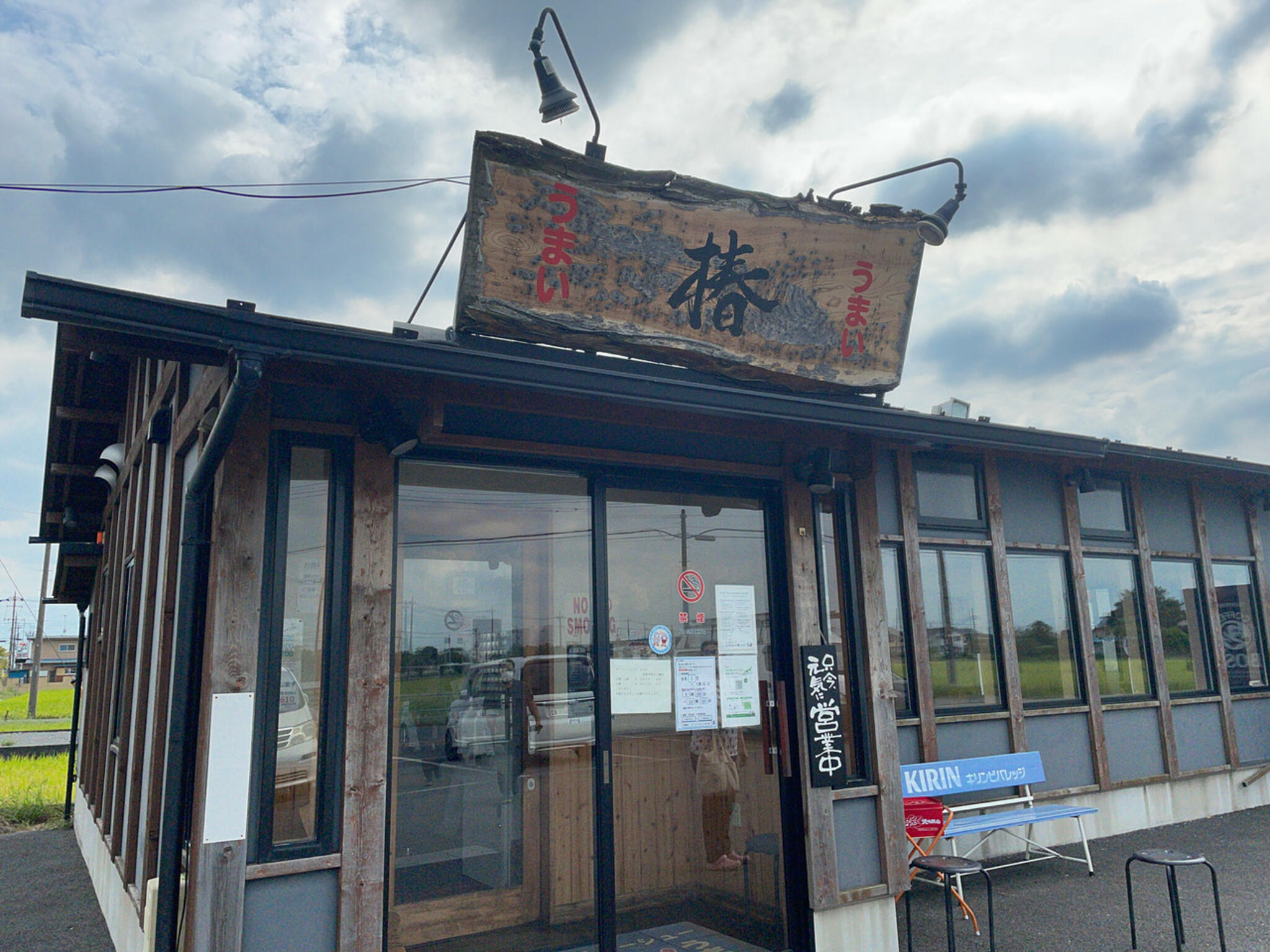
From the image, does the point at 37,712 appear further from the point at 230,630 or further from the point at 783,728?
the point at 783,728

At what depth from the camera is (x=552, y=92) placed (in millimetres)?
4461

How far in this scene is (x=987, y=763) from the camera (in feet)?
21.1

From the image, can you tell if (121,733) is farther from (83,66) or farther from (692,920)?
(83,66)

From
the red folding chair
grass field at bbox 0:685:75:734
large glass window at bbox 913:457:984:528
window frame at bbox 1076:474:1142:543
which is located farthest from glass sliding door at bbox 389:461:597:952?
grass field at bbox 0:685:75:734

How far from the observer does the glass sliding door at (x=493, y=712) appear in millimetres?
3955

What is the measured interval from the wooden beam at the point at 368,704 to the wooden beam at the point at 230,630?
1.25 feet

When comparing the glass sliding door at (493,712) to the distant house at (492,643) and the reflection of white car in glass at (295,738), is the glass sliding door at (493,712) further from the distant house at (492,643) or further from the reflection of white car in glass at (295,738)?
the reflection of white car in glass at (295,738)

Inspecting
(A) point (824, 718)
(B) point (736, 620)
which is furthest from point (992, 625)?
(B) point (736, 620)

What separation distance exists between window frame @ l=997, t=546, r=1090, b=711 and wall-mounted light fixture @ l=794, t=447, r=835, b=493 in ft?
10.4

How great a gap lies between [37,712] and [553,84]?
124 feet

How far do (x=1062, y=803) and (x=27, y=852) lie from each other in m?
9.99

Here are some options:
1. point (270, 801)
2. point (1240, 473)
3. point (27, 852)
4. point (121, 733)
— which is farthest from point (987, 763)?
point (27, 852)

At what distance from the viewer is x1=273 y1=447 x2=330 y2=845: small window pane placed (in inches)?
134

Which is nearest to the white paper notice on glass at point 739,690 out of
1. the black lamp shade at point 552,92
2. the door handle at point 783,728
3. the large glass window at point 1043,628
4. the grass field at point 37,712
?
the door handle at point 783,728
